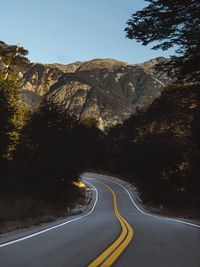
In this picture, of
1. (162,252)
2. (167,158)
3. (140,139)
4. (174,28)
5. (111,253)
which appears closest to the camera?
(111,253)

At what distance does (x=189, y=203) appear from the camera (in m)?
46.8

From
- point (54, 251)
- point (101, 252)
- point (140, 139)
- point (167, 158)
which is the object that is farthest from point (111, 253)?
point (140, 139)

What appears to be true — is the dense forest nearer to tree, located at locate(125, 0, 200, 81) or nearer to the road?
tree, located at locate(125, 0, 200, 81)

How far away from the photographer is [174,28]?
1870 cm

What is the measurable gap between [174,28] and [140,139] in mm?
46859

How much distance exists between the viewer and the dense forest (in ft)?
62.4

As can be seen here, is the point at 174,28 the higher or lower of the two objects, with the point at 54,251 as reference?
higher

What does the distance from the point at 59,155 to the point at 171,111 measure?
87.5 ft

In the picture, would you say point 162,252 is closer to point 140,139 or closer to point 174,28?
point 174,28

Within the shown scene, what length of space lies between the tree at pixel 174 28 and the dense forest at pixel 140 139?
4 centimetres

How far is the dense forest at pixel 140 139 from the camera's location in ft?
62.4

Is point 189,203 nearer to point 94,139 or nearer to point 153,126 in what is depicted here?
point 153,126

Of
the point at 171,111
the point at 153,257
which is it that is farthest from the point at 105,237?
the point at 171,111

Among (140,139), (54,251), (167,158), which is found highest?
(140,139)
